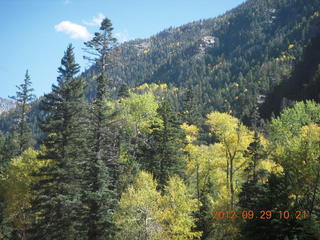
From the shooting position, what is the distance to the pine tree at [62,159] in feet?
75.4

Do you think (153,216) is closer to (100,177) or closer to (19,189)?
(100,177)

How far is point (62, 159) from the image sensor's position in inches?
938

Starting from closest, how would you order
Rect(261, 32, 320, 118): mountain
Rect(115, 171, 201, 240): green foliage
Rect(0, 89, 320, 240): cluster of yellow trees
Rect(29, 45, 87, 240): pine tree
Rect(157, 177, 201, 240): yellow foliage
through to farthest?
1. Rect(0, 89, 320, 240): cluster of yellow trees
2. Rect(115, 171, 201, 240): green foliage
3. Rect(157, 177, 201, 240): yellow foliage
4. Rect(29, 45, 87, 240): pine tree
5. Rect(261, 32, 320, 118): mountain

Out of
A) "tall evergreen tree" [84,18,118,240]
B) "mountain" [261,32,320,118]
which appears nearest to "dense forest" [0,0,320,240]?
"tall evergreen tree" [84,18,118,240]

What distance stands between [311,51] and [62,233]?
89605 mm

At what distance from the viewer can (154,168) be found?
3250 cm

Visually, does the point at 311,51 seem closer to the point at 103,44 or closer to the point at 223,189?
the point at 223,189

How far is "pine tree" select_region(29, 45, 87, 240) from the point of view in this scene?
23.0m

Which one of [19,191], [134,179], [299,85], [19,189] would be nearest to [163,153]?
[134,179]

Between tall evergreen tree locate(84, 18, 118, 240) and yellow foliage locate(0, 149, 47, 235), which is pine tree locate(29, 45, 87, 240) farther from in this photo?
yellow foliage locate(0, 149, 47, 235)

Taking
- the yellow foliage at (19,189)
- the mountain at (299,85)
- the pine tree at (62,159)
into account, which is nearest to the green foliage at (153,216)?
the pine tree at (62,159)

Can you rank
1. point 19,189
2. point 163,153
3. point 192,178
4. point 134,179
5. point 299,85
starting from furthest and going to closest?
1. point 299,85
2. point 192,178
3. point 163,153
4. point 19,189
5. point 134,179

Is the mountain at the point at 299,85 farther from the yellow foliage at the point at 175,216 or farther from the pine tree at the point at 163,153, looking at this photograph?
the yellow foliage at the point at 175,216

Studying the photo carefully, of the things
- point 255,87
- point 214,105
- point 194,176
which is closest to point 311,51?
point 255,87
